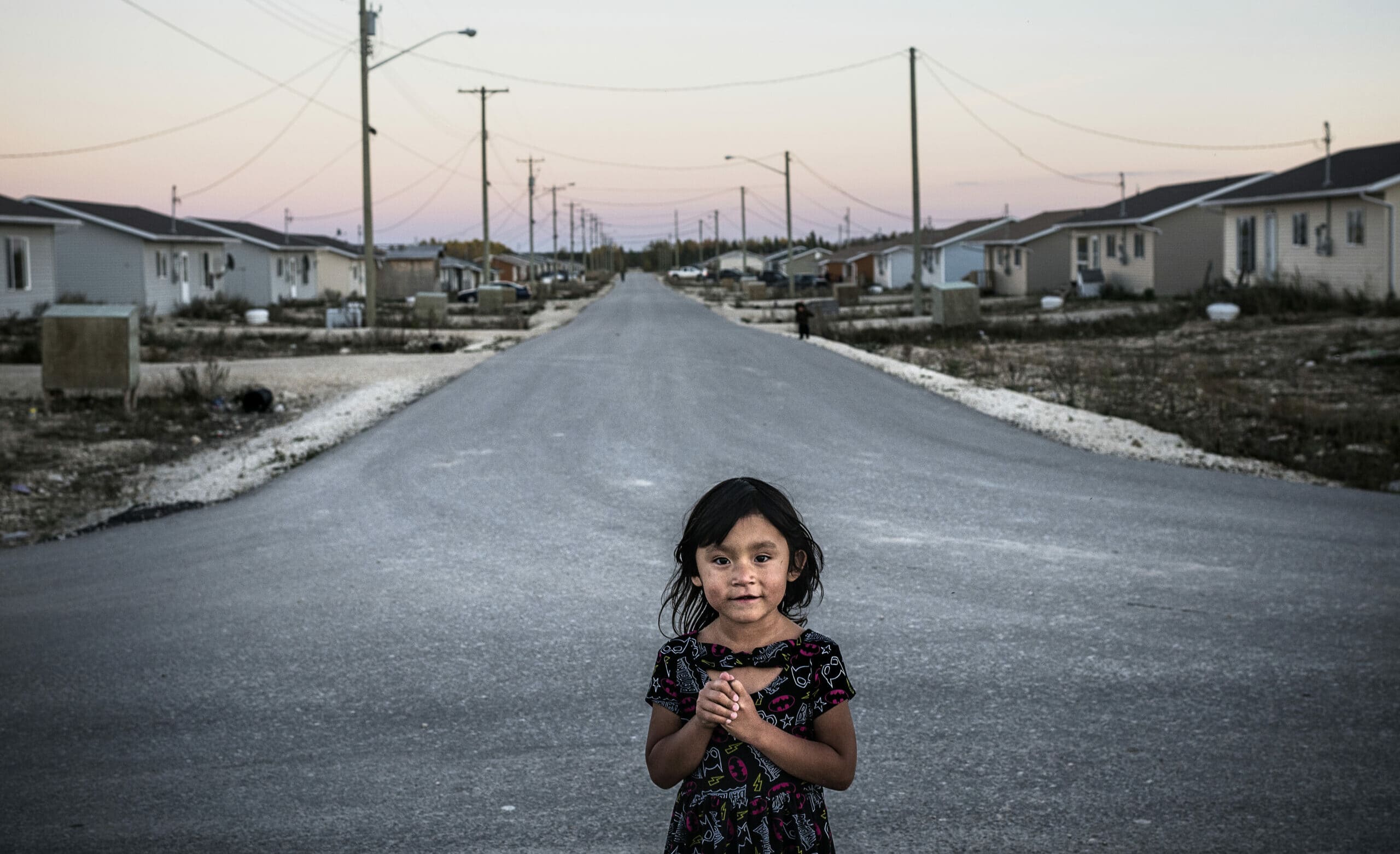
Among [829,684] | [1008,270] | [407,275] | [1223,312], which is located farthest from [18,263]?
[407,275]

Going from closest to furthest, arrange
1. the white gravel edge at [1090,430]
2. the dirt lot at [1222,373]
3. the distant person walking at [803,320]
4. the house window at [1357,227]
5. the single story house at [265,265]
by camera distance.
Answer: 1. the white gravel edge at [1090,430]
2. the dirt lot at [1222,373]
3. the distant person walking at [803,320]
4. the house window at [1357,227]
5. the single story house at [265,265]

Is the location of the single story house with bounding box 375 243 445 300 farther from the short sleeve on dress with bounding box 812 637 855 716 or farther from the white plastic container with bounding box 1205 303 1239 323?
the short sleeve on dress with bounding box 812 637 855 716

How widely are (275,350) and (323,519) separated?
73.0ft

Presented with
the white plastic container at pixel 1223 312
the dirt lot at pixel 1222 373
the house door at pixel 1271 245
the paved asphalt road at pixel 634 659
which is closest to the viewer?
the paved asphalt road at pixel 634 659

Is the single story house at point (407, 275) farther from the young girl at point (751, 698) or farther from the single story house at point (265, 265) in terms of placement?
the young girl at point (751, 698)

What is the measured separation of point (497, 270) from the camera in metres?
141

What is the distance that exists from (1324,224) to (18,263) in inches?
1375

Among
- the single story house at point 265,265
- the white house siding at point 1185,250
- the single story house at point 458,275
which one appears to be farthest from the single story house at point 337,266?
the white house siding at point 1185,250

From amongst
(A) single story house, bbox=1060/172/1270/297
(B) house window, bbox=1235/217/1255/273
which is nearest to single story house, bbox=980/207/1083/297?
(A) single story house, bbox=1060/172/1270/297

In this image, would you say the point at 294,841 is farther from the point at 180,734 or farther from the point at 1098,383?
the point at 1098,383

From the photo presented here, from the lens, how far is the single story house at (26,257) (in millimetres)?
35688

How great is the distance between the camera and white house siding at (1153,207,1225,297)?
48.6 metres

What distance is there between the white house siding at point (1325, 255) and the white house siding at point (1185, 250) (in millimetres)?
6499

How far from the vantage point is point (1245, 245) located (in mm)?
41312
